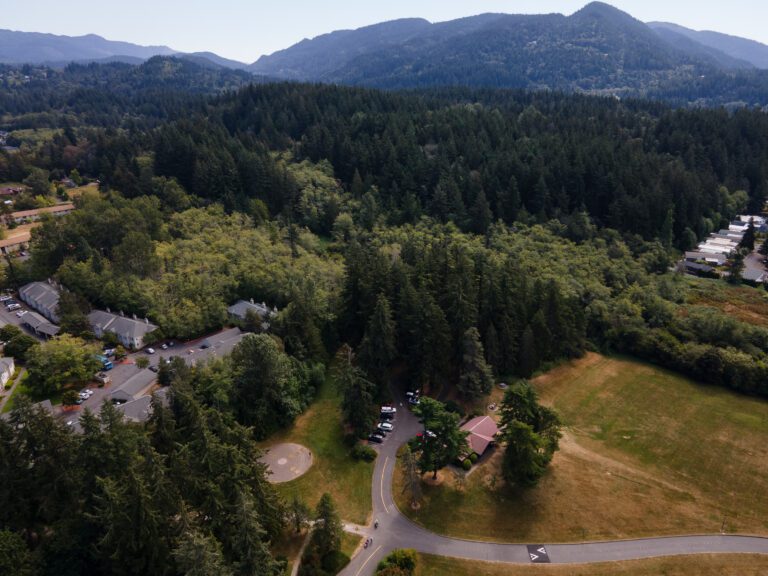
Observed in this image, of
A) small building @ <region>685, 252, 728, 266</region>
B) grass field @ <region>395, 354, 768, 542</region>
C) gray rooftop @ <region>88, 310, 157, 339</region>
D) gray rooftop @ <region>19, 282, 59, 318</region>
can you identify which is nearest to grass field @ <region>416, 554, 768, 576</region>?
grass field @ <region>395, 354, 768, 542</region>

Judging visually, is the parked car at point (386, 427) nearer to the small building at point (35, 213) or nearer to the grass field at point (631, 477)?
the grass field at point (631, 477)

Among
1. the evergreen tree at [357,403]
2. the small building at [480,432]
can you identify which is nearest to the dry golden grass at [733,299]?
the small building at [480,432]

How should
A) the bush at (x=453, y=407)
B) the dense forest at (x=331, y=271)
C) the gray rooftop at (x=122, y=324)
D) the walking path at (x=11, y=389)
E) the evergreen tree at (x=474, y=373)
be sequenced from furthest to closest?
the gray rooftop at (x=122, y=324)
the evergreen tree at (x=474, y=373)
the bush at (x=453, y=407)
the walking path at (x=11, y=389)
the dense forest at (x=331, y=271)

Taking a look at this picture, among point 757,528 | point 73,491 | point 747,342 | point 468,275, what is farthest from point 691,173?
point 73,491

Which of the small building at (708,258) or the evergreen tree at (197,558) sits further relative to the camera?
the small building at (708,258)

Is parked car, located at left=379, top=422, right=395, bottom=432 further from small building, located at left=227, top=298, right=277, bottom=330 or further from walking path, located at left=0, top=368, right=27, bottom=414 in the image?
walking path, located at left=0, top=368, right=27, bottom=414

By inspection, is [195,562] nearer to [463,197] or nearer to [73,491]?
[73,491]

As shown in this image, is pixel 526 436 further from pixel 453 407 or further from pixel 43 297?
pixel 43 297
